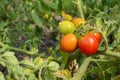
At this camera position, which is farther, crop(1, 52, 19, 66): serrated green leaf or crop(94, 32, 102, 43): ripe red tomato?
crop(94, 32, 102, 43): ripe red tomato

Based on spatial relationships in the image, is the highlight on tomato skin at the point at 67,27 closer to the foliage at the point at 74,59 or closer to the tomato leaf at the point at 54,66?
the foliage at the point at 74,59

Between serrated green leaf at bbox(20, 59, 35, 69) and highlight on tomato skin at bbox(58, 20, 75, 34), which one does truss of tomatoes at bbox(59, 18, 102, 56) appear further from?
serrated green leaf at bbox(20, 59, 35, 69)

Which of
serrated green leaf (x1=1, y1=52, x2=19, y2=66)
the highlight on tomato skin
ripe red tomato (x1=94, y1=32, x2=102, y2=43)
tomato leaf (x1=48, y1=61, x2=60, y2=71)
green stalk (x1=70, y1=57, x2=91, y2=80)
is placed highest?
the highlight on tomato skin

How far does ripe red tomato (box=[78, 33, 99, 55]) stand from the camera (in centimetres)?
133

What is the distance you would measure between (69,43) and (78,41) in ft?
0.14

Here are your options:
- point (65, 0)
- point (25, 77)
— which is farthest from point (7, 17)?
point (25, 77)

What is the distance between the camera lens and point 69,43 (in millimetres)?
1327

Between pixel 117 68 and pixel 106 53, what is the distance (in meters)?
0.15

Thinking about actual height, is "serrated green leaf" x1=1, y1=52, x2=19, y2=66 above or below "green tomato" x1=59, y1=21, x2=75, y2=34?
below

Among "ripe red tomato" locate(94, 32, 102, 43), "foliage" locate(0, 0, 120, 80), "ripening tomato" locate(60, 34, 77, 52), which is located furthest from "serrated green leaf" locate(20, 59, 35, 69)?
"ripe red tomato" locate(94, 32, 102, 43)

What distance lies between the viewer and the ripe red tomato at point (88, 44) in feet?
4.36

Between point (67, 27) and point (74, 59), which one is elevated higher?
point (67, 27)

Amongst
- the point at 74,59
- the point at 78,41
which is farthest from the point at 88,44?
the point at 74,59

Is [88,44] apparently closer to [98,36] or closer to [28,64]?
[98,36]
